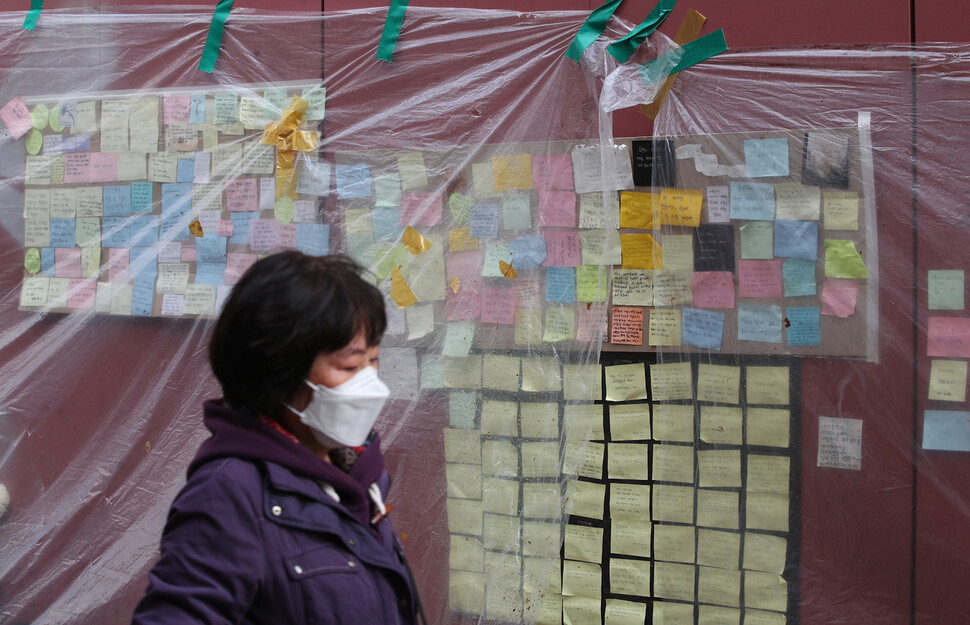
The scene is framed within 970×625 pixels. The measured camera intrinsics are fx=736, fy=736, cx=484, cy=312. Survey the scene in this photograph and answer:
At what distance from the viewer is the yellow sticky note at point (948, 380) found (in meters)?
2.19

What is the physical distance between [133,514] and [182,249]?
0.98m

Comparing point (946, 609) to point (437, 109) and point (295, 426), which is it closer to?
point (295, 426)

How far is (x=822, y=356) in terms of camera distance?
7.46 ft

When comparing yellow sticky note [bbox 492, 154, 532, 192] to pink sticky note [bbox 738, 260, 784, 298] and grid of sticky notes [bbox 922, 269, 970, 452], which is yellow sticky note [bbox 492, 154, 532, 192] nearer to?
pink sticky note [bbox 738, 260, 784, 298]

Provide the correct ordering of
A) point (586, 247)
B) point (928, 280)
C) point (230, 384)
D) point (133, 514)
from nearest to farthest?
point (230, 384)
point (928, 280)
point (586, 247)
point (133, 514)

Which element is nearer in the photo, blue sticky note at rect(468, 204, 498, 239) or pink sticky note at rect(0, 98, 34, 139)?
blue sticky note at rect(468, 204, 498, 239)

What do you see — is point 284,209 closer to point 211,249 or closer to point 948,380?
point 211,249

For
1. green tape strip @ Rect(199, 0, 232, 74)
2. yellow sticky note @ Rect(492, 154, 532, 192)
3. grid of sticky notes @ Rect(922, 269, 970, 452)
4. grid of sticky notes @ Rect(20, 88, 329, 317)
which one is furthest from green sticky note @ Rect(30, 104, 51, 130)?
grid of sticky notes @ Rect(922, 269, 970, 452)

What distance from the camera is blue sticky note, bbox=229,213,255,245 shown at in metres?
2.67

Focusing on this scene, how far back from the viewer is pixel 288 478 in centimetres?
114

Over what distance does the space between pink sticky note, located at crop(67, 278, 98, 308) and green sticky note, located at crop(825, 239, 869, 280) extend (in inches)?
101

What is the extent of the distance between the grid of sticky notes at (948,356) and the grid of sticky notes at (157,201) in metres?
1.97

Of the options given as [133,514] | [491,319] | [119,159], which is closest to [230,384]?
[491,319]

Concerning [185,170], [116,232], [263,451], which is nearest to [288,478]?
[263,451]
